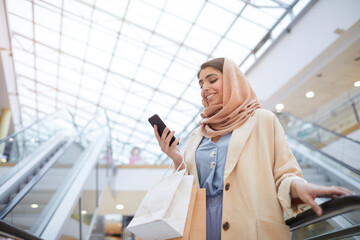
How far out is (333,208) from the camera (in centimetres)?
121

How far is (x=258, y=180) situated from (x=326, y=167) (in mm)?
4453

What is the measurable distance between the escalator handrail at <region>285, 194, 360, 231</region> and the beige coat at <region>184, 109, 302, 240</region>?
6cm

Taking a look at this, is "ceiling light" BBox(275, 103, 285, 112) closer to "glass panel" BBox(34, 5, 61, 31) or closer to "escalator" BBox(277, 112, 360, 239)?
"escalator" BBox(277, 112, 360, 239)

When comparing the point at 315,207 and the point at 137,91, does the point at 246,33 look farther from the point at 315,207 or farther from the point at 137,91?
the point at 315,207

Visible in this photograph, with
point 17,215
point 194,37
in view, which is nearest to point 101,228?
point 194,37

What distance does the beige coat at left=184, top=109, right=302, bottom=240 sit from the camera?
148cm

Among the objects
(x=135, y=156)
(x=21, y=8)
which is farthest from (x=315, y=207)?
(x=21, y=8)

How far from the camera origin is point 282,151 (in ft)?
5.49

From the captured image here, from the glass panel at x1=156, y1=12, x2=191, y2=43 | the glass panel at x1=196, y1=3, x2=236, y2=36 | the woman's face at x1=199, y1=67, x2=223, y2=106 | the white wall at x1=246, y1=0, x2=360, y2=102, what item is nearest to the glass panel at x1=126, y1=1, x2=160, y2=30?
the glass panel at x1=156, y1=12, x2=191, y2=43

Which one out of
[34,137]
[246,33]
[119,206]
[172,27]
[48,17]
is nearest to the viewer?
[34,137]

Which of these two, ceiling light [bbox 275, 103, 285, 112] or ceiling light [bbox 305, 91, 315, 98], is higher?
ceiling light [bbox 305, 91, 315, 98]

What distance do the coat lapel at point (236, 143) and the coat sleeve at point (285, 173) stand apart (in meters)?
0.17

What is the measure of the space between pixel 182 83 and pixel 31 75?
460 inches

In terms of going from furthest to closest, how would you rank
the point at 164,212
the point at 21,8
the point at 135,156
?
the point at 21,8 < the point at 135,156 < the point at 164,212
